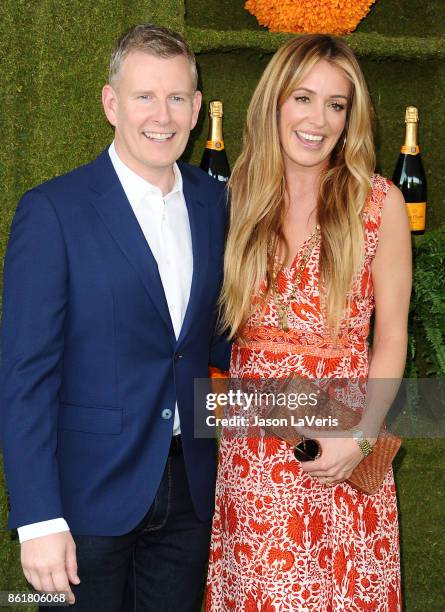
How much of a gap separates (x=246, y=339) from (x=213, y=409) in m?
0.14

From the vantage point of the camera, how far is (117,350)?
1.29 metres

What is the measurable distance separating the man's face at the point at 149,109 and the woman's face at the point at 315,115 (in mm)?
233

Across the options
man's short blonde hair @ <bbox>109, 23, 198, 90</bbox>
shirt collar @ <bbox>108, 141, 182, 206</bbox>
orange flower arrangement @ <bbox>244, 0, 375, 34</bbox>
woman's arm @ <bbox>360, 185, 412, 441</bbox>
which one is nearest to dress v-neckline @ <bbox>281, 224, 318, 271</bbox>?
woman's arm @ <bbox>360, 185, 412, 441</bbox>

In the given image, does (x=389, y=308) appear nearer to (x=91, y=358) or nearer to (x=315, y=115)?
(x=315, y=115)

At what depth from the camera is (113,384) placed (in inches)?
51.0

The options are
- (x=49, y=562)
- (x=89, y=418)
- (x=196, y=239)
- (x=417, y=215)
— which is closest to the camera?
(x=49, y=562)

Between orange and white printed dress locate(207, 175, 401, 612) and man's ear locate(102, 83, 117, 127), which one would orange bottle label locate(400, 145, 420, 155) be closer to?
orange and white printed dress locate(207, 175, 401, 612)

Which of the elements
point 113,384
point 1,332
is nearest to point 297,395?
point 113,384

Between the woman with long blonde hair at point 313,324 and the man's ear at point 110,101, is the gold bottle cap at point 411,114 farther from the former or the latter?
the man's ear at point 110,101

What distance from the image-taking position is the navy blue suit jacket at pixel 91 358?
1213mm

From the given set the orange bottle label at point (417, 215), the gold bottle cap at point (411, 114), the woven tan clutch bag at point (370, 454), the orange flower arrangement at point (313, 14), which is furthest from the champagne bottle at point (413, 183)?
the woven tan clutch bag at point (370, 454)

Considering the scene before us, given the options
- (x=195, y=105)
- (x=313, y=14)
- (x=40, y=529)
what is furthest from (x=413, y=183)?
(x=40, y=529)

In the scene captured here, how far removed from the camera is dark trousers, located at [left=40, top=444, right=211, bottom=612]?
1326 mm

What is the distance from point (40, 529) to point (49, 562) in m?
0.05
